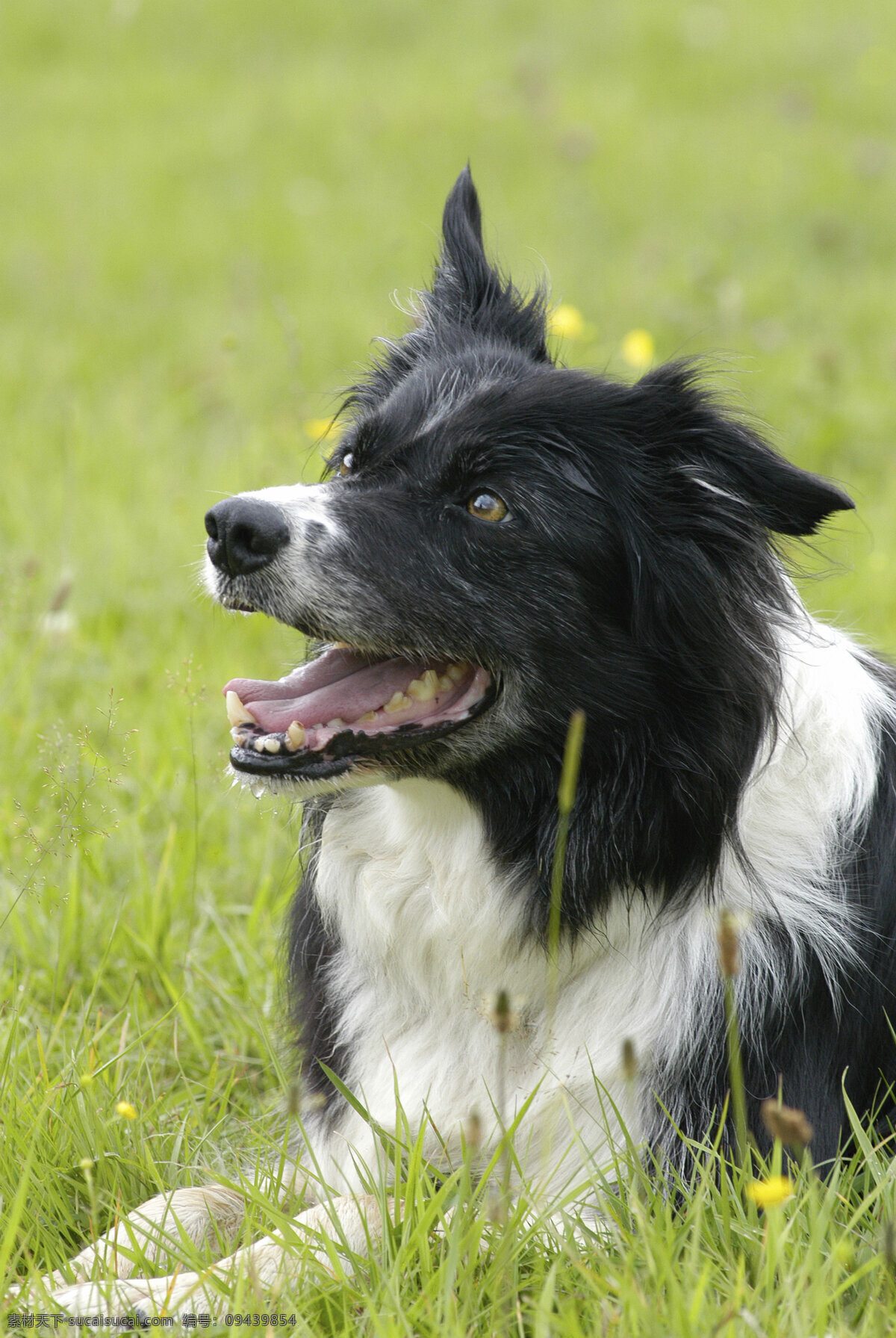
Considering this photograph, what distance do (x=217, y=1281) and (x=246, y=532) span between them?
128 cm

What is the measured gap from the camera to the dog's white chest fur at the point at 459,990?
8.22ft

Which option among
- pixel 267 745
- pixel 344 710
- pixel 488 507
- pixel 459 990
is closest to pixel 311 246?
pixel 488 507

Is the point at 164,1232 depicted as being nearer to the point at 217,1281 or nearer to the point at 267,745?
the point at 217,1281

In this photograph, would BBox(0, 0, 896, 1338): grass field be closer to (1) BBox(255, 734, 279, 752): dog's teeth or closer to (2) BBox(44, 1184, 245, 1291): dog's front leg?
(2) BBox(44, 1184, 245, 1291): dog's front leg

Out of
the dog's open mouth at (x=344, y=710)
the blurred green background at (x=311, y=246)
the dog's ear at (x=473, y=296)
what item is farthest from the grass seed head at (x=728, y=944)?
the dog's ear at (x=473, y=296)

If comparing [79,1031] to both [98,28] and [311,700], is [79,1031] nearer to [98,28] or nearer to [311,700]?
[311,700]

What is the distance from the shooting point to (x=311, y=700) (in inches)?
101

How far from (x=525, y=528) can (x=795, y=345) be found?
228 inches

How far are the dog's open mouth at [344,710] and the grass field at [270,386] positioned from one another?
39cm

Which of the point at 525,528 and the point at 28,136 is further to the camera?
the point at 28,136

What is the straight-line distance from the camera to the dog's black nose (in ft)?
7.91

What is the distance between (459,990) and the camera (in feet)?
8.62

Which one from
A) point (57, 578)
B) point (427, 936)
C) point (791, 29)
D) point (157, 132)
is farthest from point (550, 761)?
point (791, 29)

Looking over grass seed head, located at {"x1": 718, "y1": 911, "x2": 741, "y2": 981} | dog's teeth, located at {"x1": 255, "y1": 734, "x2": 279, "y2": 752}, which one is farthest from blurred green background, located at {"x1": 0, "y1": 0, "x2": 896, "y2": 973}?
grass seed head, located at {"x1": 718, "y1": 911, "x2": 741, "y2": 981}
